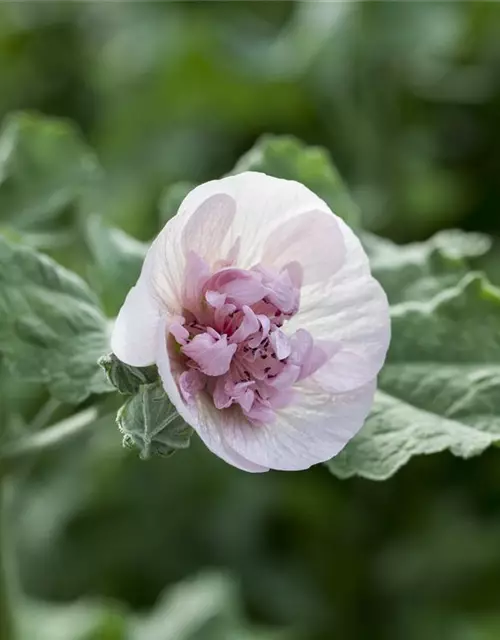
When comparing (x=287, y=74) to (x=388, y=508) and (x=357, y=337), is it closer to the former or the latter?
(x=388, y=508)

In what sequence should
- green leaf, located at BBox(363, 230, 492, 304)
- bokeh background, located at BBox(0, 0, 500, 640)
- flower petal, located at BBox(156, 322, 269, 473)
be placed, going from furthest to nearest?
bokeh background, located at BBox(0, 0, 500, 640) < green leaf, located at BBox(363, 230, 492, 304) < flower petal, located at BBox(156, 322, 269, 473)

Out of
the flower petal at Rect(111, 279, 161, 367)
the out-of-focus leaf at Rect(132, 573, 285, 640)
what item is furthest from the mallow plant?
the out-of-focus leaf at Rect(132, 573, 285, 640)

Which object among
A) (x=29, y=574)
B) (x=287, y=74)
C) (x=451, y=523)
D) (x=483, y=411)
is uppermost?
(x=483, y=411)

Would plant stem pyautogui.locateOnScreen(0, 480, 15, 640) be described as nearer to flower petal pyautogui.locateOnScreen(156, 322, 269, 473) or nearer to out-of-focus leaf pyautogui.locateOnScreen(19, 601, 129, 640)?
out-of-focus leaf pyautogui.locateOnScreen(19, 601, 129, 640)

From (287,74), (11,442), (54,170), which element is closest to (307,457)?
(11,442)

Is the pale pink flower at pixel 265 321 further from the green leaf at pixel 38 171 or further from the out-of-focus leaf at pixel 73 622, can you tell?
the out-of-focus leaf at pixel 73 622

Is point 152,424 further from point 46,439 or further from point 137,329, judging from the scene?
point 46,439
